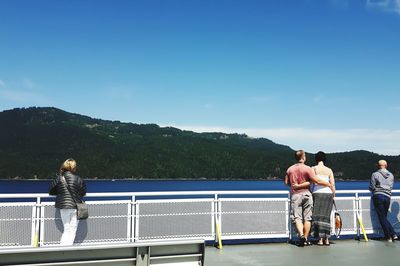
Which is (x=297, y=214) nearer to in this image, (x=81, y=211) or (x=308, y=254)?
(x=308, y=254)

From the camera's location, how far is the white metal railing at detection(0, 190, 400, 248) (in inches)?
301

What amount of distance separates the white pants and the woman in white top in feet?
14.9

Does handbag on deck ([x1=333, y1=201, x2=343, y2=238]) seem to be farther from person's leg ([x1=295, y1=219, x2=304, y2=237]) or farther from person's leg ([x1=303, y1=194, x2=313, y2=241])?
person's leg ([x1=295, y1=219, x2=304, y2=237])

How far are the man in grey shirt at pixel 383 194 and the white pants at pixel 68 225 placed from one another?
243 inches

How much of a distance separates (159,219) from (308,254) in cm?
268

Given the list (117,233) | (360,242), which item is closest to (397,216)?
(360,242)

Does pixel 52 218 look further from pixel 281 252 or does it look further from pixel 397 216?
pixel 397 216

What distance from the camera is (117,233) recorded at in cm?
824

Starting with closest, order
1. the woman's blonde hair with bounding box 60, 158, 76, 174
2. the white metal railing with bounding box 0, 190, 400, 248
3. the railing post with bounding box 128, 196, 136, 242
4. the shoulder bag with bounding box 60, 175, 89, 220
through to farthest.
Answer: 1. the woman's blonde hair with bounding box 60, 158, 76, 174
2. the shoulder bag with bounding box 60, 175, 89, 220
3. the white metal railing with bounding box 0, 190, 400, 248
4. the railing post with bounding box 128, 196, 136, 242

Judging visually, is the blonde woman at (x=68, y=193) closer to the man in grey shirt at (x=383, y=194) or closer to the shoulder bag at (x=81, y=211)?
the shoulder bag at (x=81, y=211)

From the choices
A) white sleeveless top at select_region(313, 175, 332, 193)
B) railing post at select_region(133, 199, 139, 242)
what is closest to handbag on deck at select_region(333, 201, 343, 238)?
white sleeveless top at select_region(313, 175, 332, 193)

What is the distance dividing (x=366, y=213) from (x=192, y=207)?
4077mm

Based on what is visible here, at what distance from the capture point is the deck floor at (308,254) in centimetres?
715

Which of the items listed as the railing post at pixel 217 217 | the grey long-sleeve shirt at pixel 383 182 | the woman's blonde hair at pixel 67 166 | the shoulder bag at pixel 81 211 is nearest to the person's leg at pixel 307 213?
the railing post at pixel 217 217
